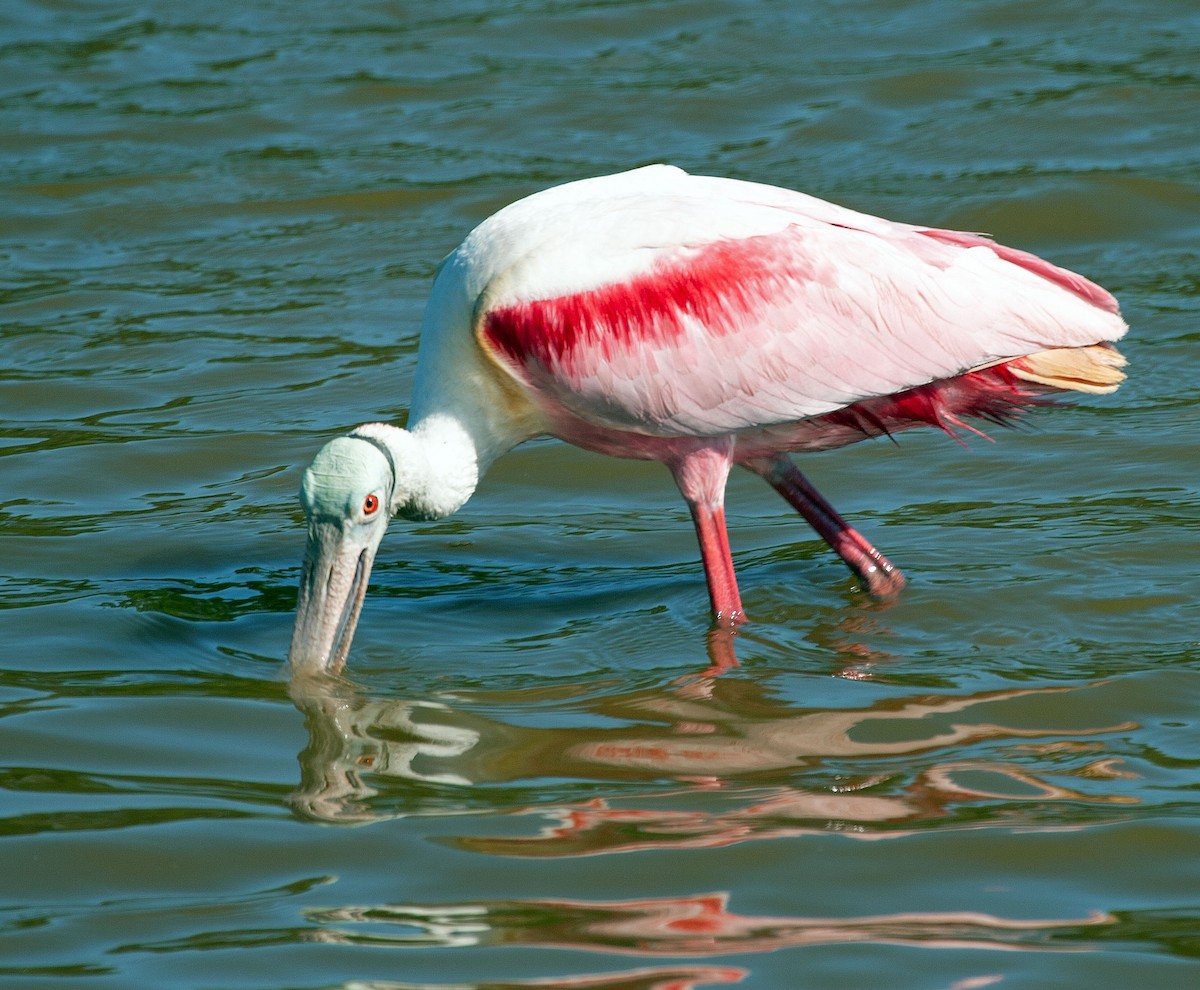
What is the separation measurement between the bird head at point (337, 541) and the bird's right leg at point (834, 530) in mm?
1509

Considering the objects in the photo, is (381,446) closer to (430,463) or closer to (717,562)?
(430,463)

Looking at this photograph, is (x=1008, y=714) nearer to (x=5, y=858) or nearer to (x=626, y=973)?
(x=626, y=973)

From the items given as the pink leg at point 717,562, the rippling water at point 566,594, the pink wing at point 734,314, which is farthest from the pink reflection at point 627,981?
the pink wing at point 734,314

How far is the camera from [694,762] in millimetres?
6145

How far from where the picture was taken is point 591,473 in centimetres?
952

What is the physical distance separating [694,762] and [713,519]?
1.32 metres

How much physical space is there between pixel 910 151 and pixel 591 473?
496 cm

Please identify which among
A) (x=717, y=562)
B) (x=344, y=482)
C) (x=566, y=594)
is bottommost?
(x=566, y=594)

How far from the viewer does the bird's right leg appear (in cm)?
763

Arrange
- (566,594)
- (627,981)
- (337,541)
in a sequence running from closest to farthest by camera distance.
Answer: (627,981)
(337,541)
(566,594)

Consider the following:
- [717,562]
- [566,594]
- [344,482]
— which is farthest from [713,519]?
[344,482]

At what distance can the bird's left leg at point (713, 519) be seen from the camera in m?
7.25

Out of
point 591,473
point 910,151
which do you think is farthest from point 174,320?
point 910,151

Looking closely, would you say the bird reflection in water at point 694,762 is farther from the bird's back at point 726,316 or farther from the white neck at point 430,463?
the bird's back at point 726,316
